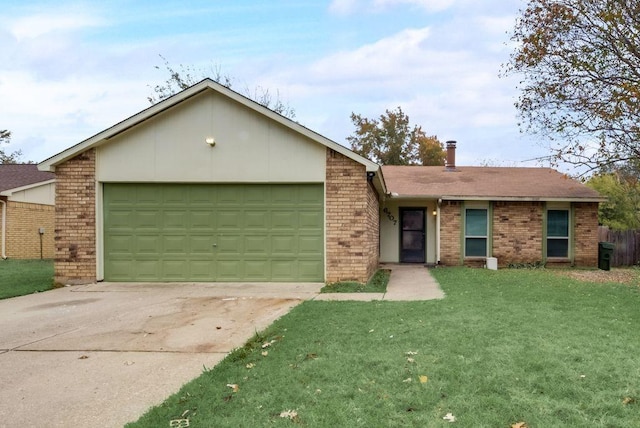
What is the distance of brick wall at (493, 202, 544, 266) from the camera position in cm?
1481

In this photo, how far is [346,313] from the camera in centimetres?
679

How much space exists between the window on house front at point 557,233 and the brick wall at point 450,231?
290 cm

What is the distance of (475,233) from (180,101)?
10128 mm

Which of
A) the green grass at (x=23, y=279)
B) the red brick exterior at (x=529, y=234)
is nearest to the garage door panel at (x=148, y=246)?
the green grass at (x=23, y=279)

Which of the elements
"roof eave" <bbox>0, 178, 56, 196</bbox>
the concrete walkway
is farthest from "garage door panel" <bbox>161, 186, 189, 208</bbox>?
"roof eave" <bbox>0, 178, 56, 196</bbox>

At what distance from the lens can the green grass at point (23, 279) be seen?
942 centimetres

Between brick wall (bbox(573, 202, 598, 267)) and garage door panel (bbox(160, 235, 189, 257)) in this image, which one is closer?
garage door panel (bbox(160, 235, 189, 257))

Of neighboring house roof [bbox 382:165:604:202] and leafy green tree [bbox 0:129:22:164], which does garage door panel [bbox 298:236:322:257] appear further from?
leafy green tree [bbox 0:129:22:164]

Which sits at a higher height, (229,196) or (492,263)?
(229,196)

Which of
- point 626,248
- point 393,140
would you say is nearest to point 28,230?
point 626,248

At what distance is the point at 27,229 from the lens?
61.5 ft

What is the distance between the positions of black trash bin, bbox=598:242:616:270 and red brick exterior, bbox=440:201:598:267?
14 centimetres

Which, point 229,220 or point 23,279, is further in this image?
point 23,279

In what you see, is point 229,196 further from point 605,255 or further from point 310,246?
point 605,255
